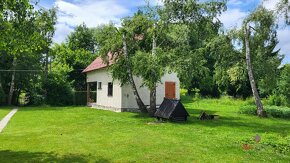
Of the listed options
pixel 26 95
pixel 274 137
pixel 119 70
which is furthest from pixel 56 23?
pixel 274 137

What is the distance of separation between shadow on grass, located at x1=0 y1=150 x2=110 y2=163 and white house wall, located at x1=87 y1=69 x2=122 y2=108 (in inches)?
581

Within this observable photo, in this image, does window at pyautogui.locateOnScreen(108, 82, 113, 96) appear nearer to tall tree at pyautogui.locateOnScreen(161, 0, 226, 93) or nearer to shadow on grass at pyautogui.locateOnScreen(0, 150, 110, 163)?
tall tree at pyautogui.locateOnScreen(161, 0, 226, 93)

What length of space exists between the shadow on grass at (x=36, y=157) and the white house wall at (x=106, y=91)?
1475cm

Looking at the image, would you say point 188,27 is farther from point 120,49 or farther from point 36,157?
point 36,157

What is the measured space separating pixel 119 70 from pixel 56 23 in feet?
61.9

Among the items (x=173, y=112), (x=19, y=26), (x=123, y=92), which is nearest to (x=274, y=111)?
(x=173, y=112)

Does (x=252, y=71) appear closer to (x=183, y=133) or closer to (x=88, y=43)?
(x=183, y=133)

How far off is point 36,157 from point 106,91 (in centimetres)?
1797

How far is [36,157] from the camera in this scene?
8148 millimetres

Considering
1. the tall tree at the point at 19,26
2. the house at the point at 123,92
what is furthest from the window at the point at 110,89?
the tall tree at the point at 19,26

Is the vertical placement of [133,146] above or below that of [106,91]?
below

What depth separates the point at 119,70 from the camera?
20.1 meters

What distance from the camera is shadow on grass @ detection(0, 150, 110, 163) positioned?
25.6 ft

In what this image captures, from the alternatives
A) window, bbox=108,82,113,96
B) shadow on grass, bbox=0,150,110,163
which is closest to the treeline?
window, bbox=108,82,113,96
